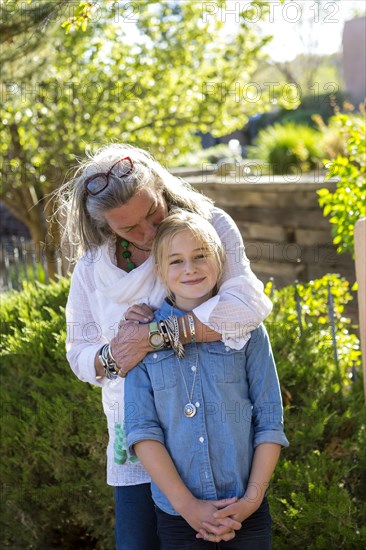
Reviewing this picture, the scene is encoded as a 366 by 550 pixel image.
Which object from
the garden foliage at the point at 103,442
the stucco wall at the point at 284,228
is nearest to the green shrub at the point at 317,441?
the garden foliage at the point at 103,442

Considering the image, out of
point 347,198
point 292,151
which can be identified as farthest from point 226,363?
point 292,151

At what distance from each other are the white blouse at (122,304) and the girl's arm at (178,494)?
0.78 ft

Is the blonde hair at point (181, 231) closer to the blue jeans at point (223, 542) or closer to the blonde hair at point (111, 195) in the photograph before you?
the blonde hair at point (111, 195)

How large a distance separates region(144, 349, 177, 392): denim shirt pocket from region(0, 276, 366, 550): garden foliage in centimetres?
95

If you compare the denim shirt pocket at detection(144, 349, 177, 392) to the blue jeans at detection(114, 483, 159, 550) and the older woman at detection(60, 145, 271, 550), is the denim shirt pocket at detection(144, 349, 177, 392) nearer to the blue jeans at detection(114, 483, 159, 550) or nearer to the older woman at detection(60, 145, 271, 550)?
the older woman at detection(60, 145, 271, 550)

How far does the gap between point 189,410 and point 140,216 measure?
2.00ft

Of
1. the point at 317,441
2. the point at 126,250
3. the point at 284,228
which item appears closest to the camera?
the point at 126,250

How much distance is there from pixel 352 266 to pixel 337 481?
3.86m

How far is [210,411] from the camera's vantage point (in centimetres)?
250

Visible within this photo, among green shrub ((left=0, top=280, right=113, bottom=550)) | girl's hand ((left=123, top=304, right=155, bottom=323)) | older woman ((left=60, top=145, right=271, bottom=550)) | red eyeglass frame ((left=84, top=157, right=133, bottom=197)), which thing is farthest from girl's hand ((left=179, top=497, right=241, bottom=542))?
green shrub ((left=0, top=280, right=113, bottom=550))

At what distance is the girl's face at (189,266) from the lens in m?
2.52

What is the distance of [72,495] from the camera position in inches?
160

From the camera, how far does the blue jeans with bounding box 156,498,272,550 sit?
2436 millimetres

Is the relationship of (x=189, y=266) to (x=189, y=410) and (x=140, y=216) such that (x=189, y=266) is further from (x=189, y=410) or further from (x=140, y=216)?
(x=189, y=410)
